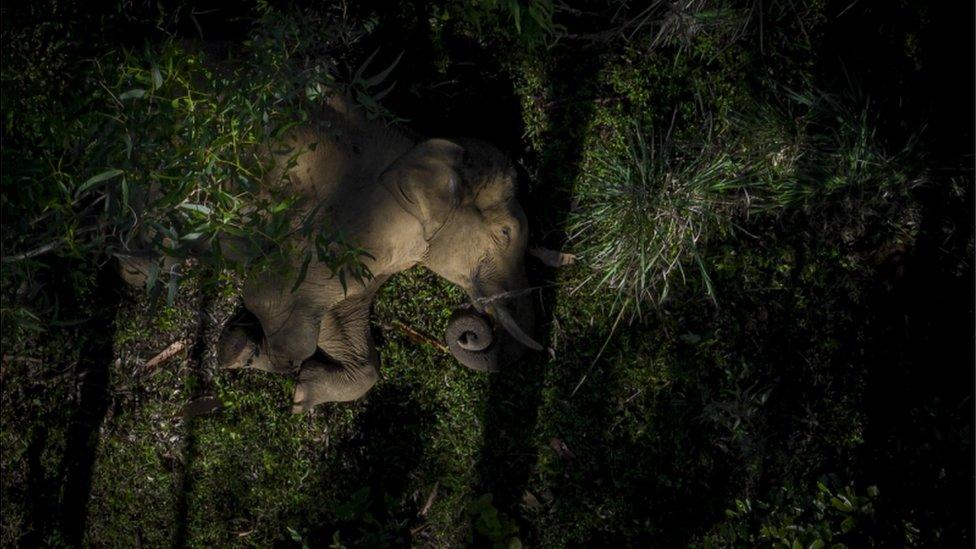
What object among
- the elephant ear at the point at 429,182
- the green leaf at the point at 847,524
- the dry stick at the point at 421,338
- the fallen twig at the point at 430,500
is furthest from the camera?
the fallen twig at the point at 430,500

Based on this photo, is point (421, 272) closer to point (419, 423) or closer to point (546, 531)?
point (419, 423)

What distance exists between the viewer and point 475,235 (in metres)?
4.43

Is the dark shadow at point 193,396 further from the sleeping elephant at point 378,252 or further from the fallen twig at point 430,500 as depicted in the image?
the fallen twig at point 430,500

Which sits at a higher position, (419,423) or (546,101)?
(546,101)

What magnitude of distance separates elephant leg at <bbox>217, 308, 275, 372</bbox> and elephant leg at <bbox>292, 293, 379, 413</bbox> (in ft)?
0.91

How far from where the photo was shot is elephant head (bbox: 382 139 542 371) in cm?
419

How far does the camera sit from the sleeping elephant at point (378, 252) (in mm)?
4184

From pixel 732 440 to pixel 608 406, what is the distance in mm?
802

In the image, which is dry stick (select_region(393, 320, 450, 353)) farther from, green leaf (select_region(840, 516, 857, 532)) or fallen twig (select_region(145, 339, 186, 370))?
green leaf (select_region(840, 516, 857, 532))

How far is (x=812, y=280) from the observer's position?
15.6 feet

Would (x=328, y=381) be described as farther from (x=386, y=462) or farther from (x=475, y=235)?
(x=475, y=235)

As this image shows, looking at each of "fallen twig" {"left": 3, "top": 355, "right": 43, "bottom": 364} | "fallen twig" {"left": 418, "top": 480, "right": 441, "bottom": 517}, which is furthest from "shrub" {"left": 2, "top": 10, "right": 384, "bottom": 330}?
"fallen twig" {"left": 418, "top": 480, "right": 441, "bottom": 517}

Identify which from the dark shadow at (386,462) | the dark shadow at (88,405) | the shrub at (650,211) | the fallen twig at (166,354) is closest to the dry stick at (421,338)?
the dark shadow at (386,462)

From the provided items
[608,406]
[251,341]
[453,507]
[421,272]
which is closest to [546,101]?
[421,272]
